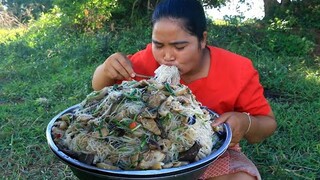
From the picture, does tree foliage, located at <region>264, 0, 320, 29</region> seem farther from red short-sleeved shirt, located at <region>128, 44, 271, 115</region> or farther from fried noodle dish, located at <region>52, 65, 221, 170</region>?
fried noodle dish, located at <region>52, 65, 221, 170</region>

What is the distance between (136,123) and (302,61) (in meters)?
5.03

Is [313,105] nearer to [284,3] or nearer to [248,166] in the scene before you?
[248,166]

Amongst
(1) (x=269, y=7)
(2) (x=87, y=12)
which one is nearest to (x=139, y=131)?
(2) (x=87, y=12)

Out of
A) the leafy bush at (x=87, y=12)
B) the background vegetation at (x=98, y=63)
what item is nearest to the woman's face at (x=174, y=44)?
the background vegetation at (x=98, y=63)

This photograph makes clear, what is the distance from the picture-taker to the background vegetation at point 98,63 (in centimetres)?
349

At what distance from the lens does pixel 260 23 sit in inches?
318

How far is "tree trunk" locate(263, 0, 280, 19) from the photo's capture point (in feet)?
28.0

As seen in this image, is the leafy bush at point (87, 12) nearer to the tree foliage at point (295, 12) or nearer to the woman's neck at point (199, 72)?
the tree foliage at point (295, 12)

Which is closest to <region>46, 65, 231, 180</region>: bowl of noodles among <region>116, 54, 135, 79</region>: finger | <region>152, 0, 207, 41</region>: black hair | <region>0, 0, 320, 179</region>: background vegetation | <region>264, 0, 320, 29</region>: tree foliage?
<region>116, 54, 135, 79</region>: finger

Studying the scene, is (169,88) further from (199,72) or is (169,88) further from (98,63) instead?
(98,63)

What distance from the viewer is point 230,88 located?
93.2 inches

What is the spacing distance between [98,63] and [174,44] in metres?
4.17

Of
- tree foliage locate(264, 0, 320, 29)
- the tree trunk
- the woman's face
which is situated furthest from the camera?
the tree trunk

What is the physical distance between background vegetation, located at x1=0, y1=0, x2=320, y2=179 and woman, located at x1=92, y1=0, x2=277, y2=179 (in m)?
1.07
